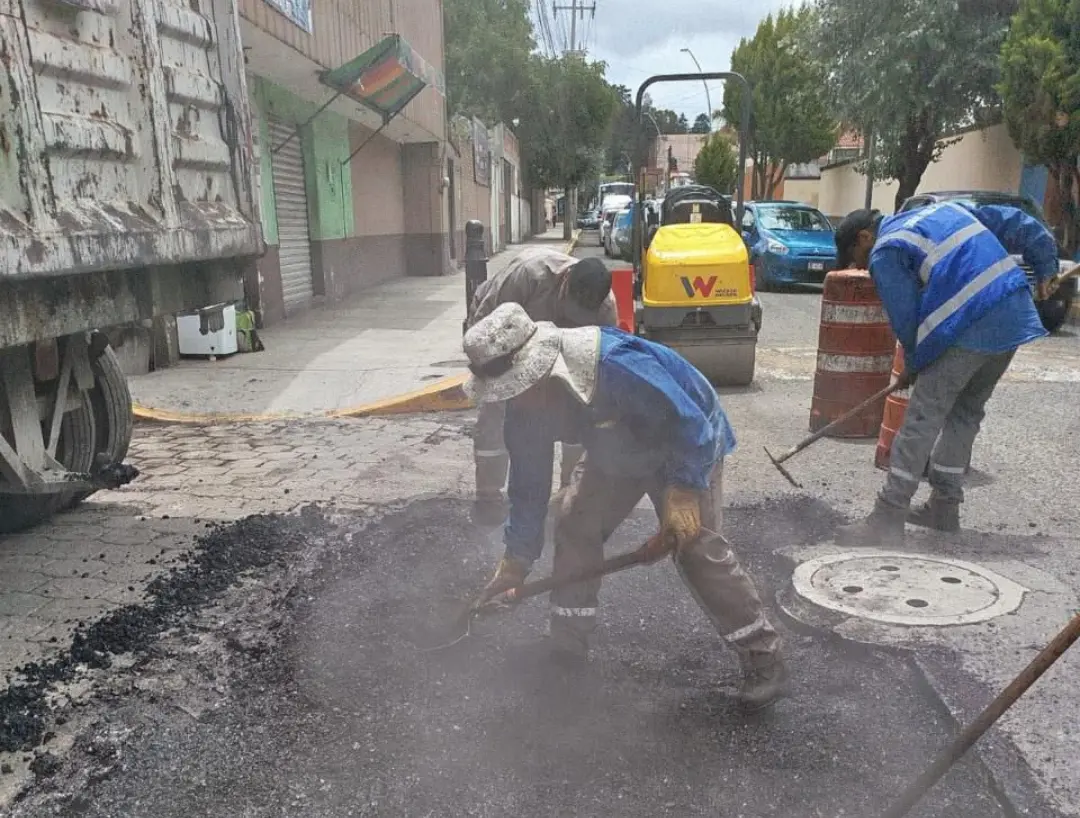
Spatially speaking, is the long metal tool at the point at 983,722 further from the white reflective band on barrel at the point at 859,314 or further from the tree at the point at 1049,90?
the tree at the point at 1049,90

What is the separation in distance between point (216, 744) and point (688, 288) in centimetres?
524

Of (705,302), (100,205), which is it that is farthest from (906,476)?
(100,205)

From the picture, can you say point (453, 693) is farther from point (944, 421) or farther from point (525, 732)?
point (944, 421)

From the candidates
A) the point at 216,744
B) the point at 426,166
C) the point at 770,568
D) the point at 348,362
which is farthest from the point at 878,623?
the point at 426,166

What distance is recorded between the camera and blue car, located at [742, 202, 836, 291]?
14695 millimetres

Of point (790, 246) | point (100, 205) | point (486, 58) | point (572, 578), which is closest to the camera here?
point (572, 578)

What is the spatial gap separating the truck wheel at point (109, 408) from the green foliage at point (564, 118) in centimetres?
3505

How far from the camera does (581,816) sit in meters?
2.23

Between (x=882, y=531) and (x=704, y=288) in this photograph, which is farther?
(x=704, y=288)

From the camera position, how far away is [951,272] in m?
3.80

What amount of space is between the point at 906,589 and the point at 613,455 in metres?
1.56

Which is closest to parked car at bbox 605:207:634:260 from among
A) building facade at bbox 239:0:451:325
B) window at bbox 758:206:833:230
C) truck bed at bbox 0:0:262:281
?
window at bbox 758:206:833:230

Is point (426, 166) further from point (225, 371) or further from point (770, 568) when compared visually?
point (770, 568)

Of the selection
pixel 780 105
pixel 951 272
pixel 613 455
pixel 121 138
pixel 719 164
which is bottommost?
pixel 613 455
